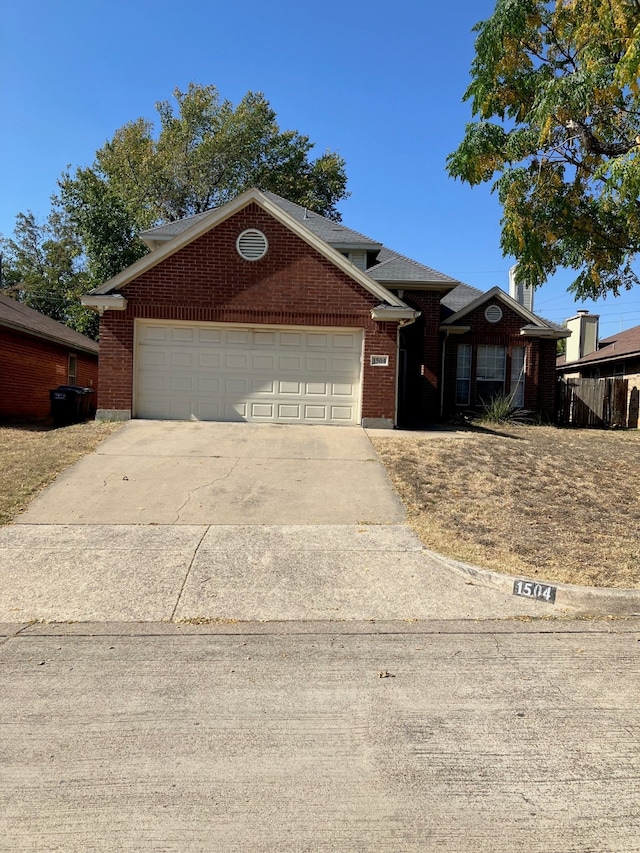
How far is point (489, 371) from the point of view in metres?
19.9

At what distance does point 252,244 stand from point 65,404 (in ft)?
20.0

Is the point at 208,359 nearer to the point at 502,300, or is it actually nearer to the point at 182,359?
the point at 182,359

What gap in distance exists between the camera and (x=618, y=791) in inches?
109

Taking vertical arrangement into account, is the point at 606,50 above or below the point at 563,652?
above

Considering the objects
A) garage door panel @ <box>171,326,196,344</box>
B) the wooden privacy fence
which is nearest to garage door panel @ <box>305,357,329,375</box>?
garage door panel @ <box>171,326,196,344</box>

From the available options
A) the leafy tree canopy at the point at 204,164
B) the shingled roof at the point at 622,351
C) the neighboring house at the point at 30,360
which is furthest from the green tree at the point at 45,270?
the shingled roof at the point at 622,351

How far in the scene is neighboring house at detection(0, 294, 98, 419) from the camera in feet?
57.7

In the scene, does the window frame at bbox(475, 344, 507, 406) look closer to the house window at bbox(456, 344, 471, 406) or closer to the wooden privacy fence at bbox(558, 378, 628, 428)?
the house window at bbox(456, 344, 471, 406)

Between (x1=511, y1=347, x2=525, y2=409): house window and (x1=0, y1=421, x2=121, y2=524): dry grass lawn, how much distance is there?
13132 millimetres

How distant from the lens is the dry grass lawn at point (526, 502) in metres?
6.16

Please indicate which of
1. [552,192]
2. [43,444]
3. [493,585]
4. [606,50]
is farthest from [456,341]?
[493,585]

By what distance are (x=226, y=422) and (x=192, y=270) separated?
3.56 meters

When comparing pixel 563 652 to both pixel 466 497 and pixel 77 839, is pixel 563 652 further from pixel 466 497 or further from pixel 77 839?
pixel 466 497

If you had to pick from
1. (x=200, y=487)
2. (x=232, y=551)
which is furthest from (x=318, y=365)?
(x=232, y=551)
